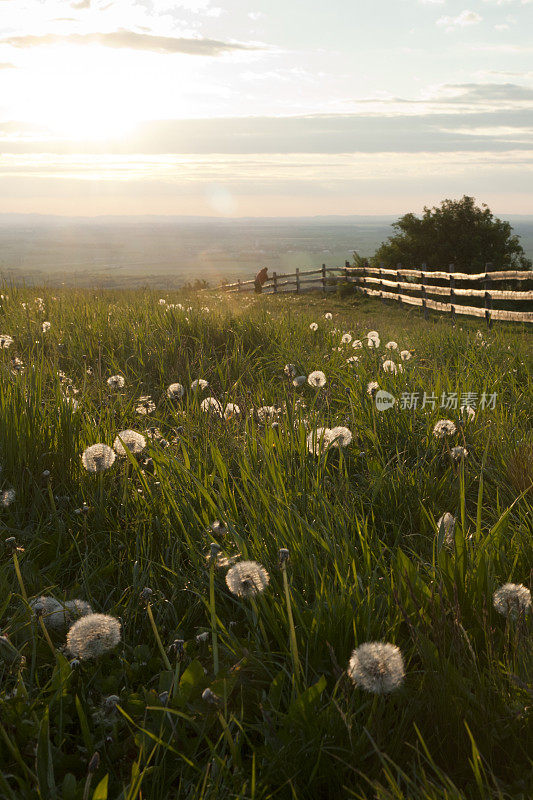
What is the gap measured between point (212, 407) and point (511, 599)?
8.58 feet

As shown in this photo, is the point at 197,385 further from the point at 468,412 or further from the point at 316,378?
the point at 468,412

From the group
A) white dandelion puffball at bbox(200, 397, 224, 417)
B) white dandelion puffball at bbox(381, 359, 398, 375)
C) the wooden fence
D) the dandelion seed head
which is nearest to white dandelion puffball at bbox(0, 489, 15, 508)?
white dandelion puffball at bbox(200, 397, 224, 417)

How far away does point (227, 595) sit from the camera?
2.35 meters

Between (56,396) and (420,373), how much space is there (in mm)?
2813

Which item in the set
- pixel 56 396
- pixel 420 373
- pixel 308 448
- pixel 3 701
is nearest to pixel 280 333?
pixel 420 373

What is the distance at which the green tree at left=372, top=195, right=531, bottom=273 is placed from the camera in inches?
1167

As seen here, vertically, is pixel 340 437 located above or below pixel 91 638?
above

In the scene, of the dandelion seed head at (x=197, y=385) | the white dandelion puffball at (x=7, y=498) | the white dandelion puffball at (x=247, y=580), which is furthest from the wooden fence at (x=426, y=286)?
the white dandelion puffball at (x=247, y=580)

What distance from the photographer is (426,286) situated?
20.8 m

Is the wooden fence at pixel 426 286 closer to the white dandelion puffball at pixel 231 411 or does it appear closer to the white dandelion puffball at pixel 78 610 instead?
the white dandelion puffball at pixel 231 411

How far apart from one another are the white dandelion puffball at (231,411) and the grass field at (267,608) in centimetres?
6

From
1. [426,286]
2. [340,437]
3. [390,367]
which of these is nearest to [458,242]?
[426,286]

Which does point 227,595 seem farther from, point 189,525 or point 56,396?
point 56,396

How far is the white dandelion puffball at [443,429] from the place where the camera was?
363 cm
